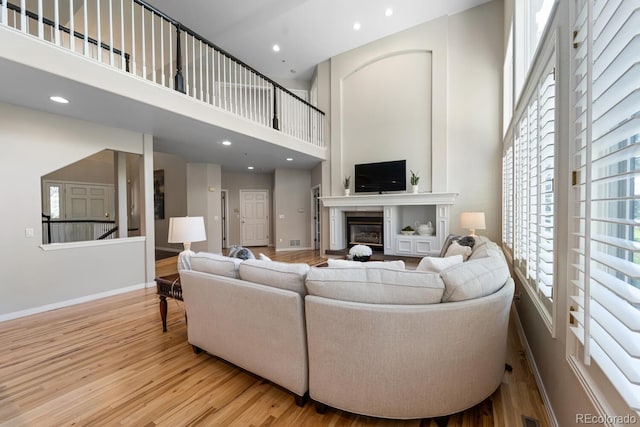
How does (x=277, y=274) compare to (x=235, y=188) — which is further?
(x=235, y=188)

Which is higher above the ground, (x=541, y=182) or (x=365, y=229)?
(x=541, y=182)

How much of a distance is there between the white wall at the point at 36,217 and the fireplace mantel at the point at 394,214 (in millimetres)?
4520

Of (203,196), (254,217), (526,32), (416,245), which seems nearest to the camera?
(526,32)

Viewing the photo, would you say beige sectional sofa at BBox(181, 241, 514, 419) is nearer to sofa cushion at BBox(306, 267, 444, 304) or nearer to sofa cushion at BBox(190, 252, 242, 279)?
sofa cushion at BBox(306, 267, 444, 304)

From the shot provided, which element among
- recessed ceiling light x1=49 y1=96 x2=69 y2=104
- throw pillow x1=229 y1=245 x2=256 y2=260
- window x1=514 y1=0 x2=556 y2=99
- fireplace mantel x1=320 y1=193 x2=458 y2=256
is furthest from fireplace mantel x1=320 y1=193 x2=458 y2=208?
recessed ceiling light x1=49 y1=96 x2=69 y2=104

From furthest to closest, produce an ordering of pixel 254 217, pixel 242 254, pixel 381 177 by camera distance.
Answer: pixel 254 217 → pixel 381 177 → pixel 242 254

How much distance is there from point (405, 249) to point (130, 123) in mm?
5456

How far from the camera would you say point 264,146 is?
5.44 metres

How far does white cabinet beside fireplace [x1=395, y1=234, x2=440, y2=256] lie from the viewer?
18.6ft

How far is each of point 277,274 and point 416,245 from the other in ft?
15.3

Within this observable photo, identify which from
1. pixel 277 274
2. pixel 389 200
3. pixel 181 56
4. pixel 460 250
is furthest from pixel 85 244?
pixel 389 200

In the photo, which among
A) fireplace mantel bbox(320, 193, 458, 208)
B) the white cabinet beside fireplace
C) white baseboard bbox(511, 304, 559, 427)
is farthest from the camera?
the white cabinet beside fireplace

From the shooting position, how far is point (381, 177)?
20.7 ft

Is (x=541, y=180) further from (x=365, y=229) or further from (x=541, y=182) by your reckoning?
(x=365, y=229)
